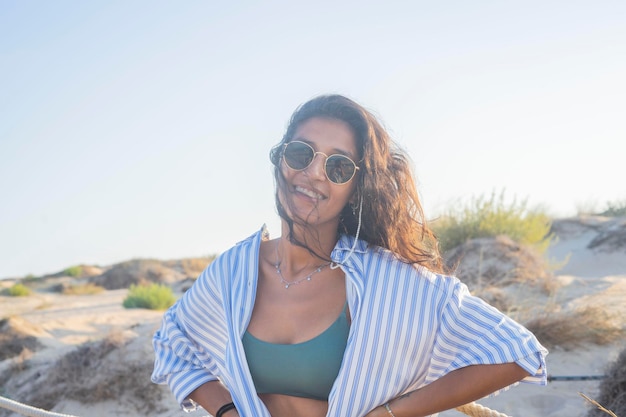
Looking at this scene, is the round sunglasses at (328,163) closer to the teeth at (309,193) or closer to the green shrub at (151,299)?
the teeth at (309,193)

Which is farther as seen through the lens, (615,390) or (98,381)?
(98,381)

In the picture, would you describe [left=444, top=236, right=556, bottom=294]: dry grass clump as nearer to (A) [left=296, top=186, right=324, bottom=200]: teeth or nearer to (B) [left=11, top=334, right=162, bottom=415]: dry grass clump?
(B) [left=11, top=334, right=162, bottom=415]: dry grass clump

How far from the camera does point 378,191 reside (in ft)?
8.16

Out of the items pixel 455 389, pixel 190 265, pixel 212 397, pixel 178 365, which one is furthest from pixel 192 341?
pixel 190 265

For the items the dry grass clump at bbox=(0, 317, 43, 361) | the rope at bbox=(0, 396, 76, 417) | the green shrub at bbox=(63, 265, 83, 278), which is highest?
the rope at bbox=(0, 396, 76, 417)

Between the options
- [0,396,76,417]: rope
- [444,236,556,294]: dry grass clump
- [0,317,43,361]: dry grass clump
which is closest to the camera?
[0,396,76,417]: rope

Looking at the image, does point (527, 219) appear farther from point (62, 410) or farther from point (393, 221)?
point (393, 221)

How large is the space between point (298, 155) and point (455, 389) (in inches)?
39.6

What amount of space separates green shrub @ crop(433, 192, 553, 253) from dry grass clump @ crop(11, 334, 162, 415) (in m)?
5.18

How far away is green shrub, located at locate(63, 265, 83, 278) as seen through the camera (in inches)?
820

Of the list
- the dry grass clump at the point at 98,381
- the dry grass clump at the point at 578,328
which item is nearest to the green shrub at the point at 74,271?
the dry grass clump at the point at 98,381

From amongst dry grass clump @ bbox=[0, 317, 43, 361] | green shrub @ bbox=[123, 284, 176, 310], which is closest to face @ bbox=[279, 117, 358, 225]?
dry grass clump @ bbox=[0, 317, 43, 361]

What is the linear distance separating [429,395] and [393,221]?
2.19ft

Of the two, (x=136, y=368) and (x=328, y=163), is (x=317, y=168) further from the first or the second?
(x=136, y=368)
